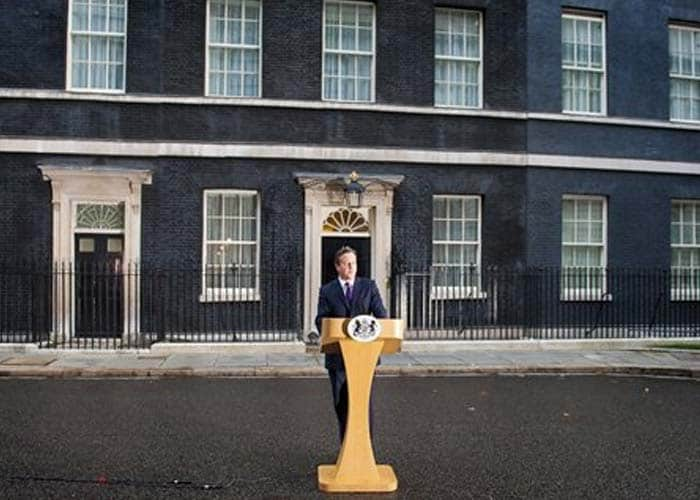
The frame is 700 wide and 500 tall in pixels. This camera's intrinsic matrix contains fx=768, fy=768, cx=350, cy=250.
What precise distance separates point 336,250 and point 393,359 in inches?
146

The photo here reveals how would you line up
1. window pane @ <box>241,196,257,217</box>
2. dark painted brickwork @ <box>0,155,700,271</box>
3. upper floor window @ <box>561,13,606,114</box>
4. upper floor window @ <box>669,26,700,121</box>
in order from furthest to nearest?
upper floor window @ <box>669,26,700,121</box>
upper floor window @ <box>561,13,606,114</box>
window pane @ <box>241,196,257,217</box>
dark painted brickwork @ <box>0,155,700,271</box>

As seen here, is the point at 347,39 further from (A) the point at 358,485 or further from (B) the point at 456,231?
(A) the point at 358,485

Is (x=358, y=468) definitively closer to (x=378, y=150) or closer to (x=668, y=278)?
(x=378, y=150)

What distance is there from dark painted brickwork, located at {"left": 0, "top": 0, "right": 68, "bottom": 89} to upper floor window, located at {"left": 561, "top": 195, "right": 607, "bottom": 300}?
11.9m

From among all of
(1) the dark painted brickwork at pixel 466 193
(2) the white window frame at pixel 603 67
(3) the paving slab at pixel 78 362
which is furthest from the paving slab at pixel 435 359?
(2) the white window frame at pixel 603 67

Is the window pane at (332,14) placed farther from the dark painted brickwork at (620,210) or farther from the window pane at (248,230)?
the dark painted brickwork at (620,210)

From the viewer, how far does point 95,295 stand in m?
16.1

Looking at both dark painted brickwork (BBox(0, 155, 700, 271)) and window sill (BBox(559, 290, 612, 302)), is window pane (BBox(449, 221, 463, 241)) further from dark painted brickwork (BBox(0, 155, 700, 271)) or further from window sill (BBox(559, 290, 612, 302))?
window sill (BBox(559, 290, 612, 302))

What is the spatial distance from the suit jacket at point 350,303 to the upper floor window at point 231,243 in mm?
10172

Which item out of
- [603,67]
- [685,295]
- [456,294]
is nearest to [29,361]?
[456,294]

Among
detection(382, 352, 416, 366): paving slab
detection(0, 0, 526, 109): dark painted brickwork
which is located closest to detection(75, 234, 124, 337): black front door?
detection(0, 0, 526, 109): dark painted brickwork

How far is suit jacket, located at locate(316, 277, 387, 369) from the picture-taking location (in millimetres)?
6488

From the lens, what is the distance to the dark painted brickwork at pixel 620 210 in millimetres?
17828

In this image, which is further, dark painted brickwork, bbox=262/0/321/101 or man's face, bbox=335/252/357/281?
dark painted brickwork, bbox=262/0/321/101
